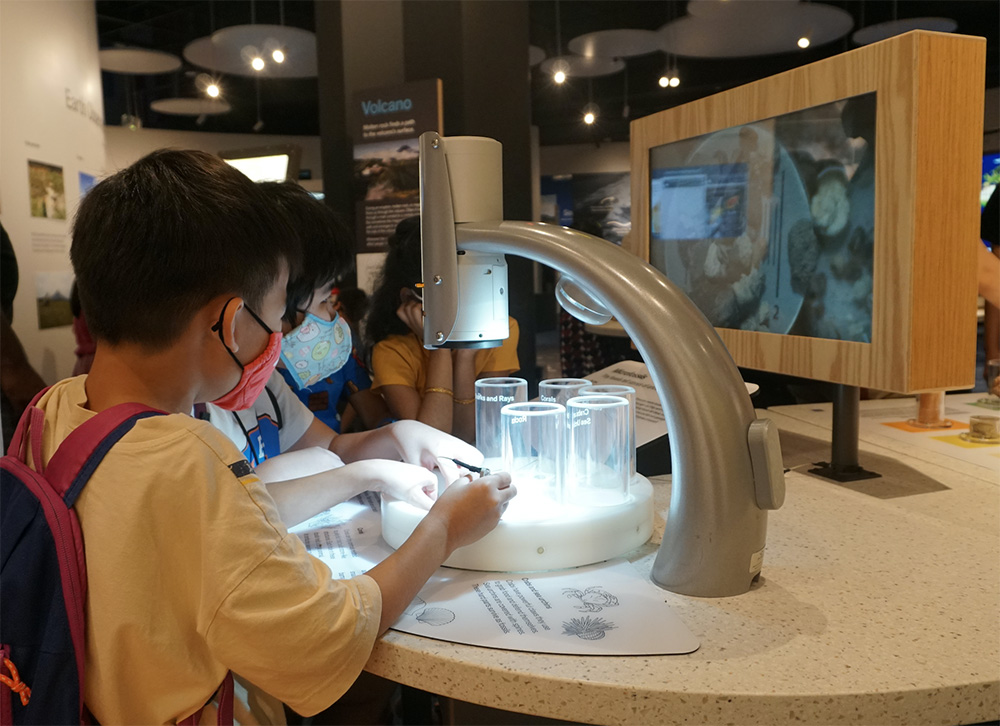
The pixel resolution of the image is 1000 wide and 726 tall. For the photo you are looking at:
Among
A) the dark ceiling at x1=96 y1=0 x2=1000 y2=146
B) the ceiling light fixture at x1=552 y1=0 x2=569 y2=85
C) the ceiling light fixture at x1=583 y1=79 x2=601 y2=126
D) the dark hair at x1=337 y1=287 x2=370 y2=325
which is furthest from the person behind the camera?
the ceiling light fixture at x1=583 y1=79 x2=601 y2=126

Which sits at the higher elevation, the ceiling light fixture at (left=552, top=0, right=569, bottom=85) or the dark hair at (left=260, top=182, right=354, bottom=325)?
the ceiling light fixture at (left=552, top=0, right=569, bottom=85)

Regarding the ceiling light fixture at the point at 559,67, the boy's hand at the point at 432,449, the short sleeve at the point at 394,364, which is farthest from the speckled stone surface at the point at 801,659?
the ceiling light fixture at the point at 559,67

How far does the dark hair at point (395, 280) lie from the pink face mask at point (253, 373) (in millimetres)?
1251

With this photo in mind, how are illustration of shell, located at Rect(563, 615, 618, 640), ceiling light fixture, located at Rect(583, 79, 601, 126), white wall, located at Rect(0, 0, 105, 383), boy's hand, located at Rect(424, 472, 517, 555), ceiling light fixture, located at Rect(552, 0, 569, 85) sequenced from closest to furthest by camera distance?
1. illustration of shell, located at Rect(563, 615, 618, 640)
2. boy's hand, located at Rect(424, 472, 517, 555)
3. white wall, located at Rect(0, 0, 105, 383)
4. ceiling light fixture, located at Rect(552, 0, 569, 85)
5. ceiling light fixture, located at Rect(583, 79, 601, 126)

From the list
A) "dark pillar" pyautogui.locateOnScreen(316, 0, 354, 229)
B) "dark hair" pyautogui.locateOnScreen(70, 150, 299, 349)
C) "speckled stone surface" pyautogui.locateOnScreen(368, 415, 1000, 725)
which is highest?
"dark pillar" pyautogui.locateOnScreen(316, 0, 354, 229)

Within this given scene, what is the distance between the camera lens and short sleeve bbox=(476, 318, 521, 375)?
2346 mm

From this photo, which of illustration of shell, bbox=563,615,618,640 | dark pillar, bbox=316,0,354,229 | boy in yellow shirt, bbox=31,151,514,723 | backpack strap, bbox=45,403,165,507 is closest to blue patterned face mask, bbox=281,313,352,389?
boy in yellow shirt, bbox=31,151,514,723

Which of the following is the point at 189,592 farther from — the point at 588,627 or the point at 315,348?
the point at 315,348

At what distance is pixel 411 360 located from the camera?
2.28m

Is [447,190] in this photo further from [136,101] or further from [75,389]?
[136,101]

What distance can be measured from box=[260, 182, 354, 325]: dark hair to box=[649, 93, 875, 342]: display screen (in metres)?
0.75

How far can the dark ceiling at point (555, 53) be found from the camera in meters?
5.89

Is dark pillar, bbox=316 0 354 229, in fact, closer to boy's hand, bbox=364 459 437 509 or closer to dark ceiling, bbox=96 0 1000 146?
boy's hand, bbox=364 459 437 509

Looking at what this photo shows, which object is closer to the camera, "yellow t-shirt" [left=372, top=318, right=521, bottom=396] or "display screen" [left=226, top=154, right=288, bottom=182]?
"yellow t-shirt" [left=372, top=318, right=521, bottom=396]
